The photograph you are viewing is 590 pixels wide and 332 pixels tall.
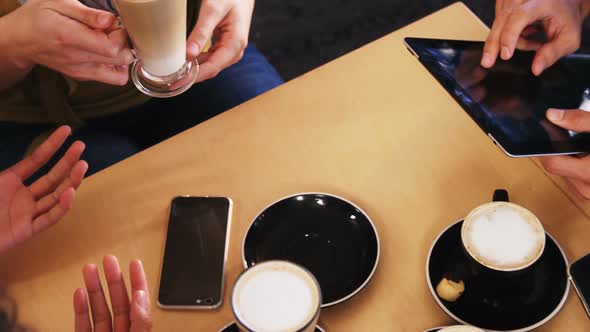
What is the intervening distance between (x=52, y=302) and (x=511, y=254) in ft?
2.26

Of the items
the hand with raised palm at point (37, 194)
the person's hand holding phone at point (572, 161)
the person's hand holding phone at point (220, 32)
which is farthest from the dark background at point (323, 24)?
the person's hand holding phone at point (572, 161)

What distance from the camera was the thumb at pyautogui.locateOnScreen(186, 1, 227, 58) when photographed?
0.98 m

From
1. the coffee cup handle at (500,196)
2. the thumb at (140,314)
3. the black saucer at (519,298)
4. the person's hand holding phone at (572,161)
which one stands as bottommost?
the black saucer at (519,298)

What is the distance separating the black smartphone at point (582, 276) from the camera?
78 cm

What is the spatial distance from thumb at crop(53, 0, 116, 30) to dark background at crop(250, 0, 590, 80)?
1.23 metres

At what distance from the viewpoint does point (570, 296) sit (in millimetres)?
830

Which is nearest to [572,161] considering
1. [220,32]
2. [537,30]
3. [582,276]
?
[582,276]

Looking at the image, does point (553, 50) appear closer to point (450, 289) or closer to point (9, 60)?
point (450, 289)

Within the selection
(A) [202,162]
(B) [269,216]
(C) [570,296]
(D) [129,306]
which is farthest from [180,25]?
(C) [570,296]

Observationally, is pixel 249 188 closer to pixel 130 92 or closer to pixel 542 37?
pixel 130 92

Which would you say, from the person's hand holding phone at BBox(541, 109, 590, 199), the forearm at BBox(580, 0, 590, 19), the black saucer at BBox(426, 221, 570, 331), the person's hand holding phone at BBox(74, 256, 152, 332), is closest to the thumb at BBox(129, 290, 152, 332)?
the person's hand holding phone at BBox(74, 256, 152, 332)

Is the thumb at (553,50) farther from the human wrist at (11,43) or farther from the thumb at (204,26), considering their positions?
the human wrist at (11,43)

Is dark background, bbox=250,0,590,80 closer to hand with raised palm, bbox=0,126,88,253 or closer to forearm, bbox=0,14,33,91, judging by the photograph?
forearm, bbox=0,14,33,91

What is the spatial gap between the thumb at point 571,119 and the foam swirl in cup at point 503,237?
0.53ft
